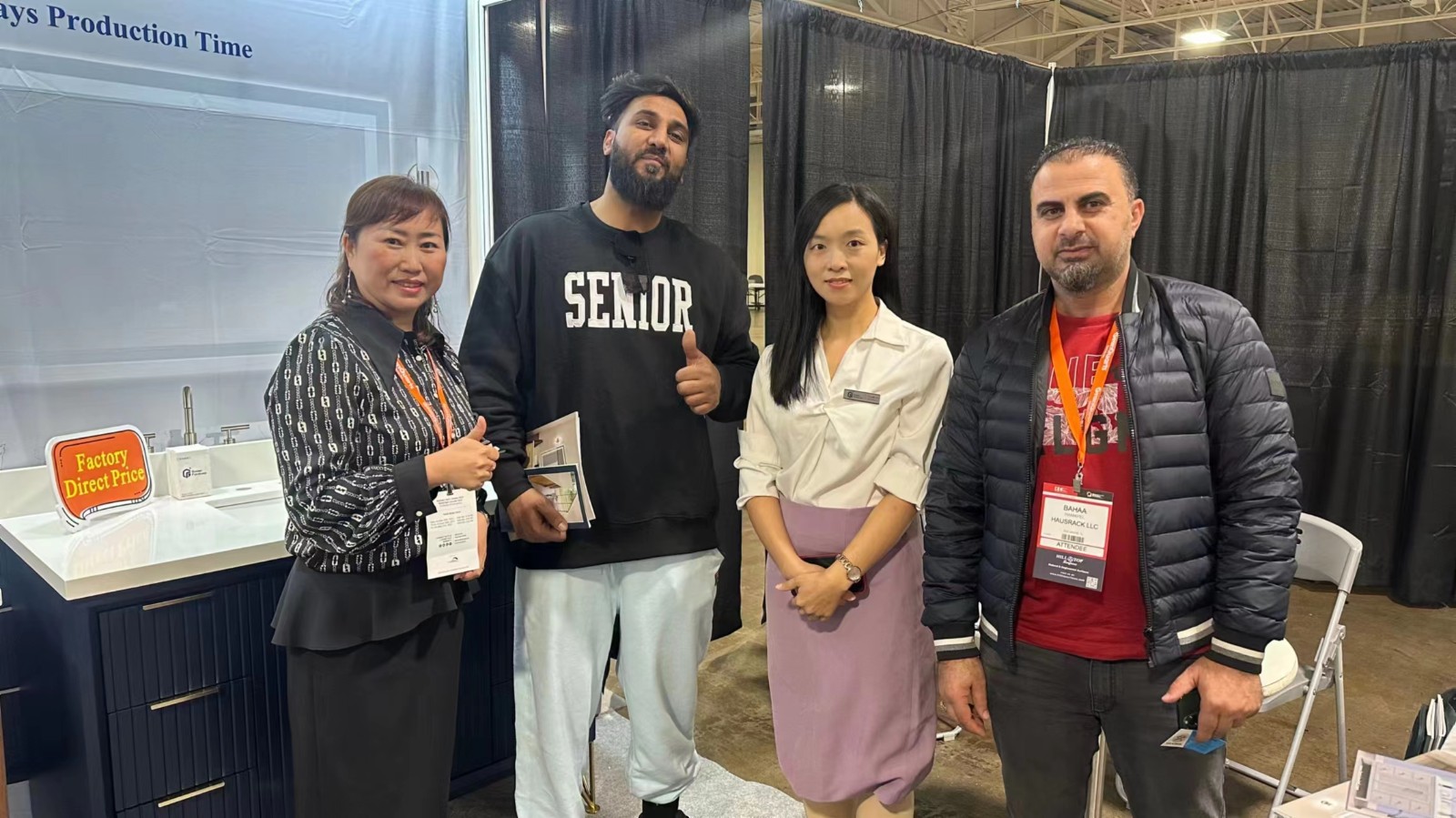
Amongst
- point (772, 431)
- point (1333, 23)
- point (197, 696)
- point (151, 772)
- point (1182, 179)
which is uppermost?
point (1333, 23)

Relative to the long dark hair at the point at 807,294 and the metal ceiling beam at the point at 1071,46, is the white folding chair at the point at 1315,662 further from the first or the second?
the metal ceiling beam at the point at 1071,46

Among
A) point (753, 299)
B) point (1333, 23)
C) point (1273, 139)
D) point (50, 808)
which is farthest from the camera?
point (753, 299)

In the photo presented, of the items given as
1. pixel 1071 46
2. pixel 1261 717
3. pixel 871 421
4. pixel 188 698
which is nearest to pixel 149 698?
pixel 188 698

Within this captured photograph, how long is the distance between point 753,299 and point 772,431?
367 inches

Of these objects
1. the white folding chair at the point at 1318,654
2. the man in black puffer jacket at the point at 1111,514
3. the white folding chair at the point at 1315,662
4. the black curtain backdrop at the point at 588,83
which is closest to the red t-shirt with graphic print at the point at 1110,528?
the man in black puffer jacket at the point at 1111,514

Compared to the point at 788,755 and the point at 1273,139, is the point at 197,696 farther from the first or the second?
the point at 1273,139

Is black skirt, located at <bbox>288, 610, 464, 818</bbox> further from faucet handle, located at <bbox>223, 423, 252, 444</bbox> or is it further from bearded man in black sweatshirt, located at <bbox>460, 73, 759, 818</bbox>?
faucet handle, located at <bbox>223, 423, 252, 444</bbox>

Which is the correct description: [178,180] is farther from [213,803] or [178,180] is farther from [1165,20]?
[1165,20]

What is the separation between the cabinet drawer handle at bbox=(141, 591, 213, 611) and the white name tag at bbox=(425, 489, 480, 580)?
1.78 ft

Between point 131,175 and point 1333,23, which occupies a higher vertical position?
point 1333,23

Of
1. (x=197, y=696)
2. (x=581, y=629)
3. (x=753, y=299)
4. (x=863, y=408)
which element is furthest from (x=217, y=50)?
(x=753, y=299)

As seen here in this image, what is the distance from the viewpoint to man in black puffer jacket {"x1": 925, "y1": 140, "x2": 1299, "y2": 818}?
1397 millimetres

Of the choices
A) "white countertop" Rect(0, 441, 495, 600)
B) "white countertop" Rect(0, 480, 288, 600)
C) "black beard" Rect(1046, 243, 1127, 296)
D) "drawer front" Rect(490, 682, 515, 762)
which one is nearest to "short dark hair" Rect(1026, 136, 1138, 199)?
"black beard" Rect(1046, 243, 1127, 296)

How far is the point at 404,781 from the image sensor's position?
1.65 m
